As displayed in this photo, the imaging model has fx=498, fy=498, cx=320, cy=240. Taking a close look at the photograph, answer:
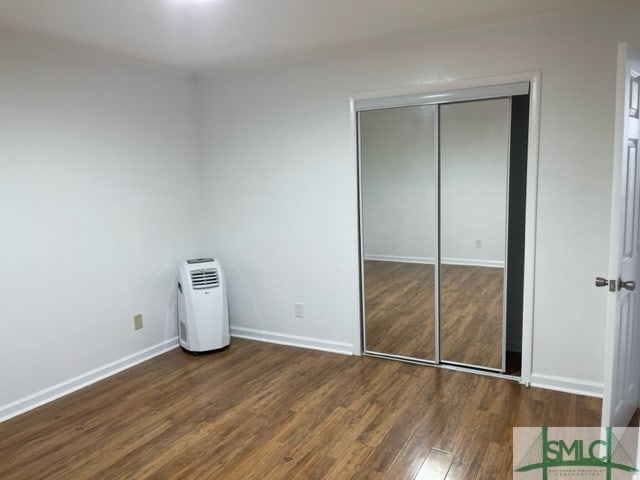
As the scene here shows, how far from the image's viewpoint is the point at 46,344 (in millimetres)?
3178

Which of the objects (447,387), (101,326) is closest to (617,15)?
(447,387)

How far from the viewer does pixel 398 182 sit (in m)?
3.57

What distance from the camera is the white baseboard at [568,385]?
9.96ft

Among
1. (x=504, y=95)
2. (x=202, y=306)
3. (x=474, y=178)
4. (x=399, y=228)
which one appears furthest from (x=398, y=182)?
(x=202, y=306)

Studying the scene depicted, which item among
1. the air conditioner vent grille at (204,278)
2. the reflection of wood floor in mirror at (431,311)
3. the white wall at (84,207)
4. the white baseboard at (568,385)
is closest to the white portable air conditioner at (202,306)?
the air conditioner vent grille at (204,278)

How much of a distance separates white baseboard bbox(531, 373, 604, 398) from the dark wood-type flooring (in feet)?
0.22

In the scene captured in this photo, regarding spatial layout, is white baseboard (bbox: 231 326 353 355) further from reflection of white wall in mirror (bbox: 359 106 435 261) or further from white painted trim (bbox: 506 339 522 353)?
white painted trim (bbox: 506 339 522 353)

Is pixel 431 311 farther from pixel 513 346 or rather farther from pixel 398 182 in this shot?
pixel 398 182

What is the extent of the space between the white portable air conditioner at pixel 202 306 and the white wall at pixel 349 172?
36 cm

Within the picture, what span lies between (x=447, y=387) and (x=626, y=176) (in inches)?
66.8

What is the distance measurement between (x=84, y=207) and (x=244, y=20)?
64.9 inches

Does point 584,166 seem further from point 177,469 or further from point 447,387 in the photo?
point 177,469

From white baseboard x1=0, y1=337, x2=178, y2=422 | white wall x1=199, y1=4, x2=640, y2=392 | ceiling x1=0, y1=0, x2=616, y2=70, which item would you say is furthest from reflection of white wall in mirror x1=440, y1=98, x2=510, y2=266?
white baseboard x1=0, y1=337, x2=178, y2=422

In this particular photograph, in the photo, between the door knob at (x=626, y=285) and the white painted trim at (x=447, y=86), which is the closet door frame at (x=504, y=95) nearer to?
the white painted trim at (x=447, y=86)
